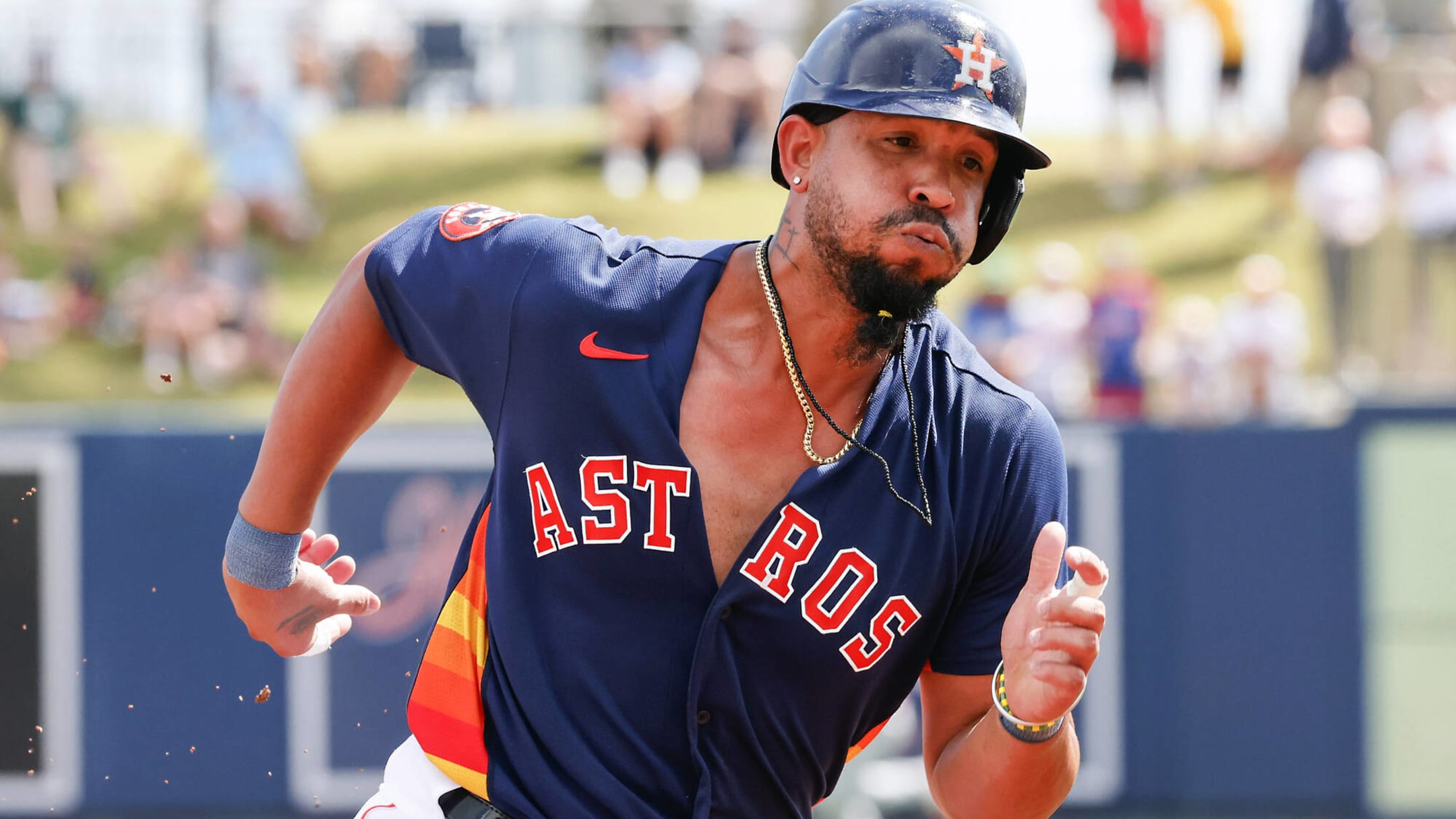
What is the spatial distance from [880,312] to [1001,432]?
320mm

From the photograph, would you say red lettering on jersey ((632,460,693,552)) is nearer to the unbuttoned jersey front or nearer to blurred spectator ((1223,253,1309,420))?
the unbuttoned jersey front

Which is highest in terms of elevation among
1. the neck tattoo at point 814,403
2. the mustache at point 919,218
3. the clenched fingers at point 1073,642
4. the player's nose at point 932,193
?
the player's nose at point 932,193

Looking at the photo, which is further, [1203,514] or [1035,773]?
[1203,514]

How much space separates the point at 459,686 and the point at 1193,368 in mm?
9349

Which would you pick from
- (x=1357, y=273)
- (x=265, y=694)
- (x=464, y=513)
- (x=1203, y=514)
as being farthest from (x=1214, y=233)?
(x=265, y=694)

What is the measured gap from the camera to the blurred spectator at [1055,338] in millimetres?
11094

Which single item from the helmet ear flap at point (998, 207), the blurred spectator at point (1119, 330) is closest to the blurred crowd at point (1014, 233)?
the blurred spectator at point (1119, 330)

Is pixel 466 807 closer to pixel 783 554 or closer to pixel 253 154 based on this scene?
pixel 783 554

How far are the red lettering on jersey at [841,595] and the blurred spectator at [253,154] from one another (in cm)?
1340

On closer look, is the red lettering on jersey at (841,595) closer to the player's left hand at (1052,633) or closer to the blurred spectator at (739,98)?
the player's left hand at (1052,633)

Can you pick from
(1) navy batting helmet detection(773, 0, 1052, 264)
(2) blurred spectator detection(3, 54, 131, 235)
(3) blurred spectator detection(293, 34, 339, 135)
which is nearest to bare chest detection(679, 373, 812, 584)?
(1) navy batting helmet detection(773, 0, 1052, 264)

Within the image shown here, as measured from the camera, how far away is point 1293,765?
28.7 ft

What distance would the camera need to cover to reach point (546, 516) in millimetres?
2896

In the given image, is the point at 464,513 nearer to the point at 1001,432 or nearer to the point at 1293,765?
the point at 1293,765
